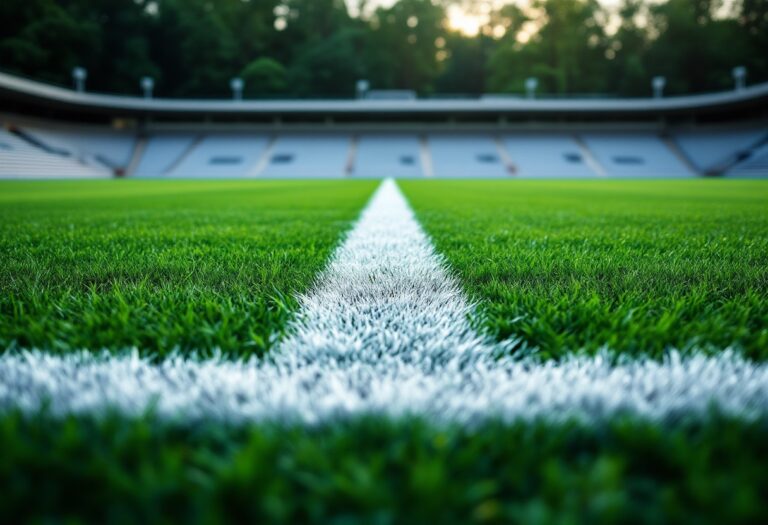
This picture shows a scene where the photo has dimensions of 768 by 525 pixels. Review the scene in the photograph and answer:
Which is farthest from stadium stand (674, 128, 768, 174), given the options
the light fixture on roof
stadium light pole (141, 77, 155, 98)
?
stadium light pole (141, 77, 155, 98)

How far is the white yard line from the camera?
0.60 metres

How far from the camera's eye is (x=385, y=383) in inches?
27.3

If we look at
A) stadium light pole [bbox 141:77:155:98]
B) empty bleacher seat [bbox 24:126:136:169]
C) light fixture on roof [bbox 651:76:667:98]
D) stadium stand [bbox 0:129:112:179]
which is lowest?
stadium stand [bbox 0:129:112:179]

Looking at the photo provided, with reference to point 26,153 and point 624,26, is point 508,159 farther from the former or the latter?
point 26,153

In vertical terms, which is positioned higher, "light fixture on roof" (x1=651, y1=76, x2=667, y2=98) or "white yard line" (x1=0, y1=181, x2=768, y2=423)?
"light fixture on roof" (x1=651, y1=76, x2=667, y2=98)

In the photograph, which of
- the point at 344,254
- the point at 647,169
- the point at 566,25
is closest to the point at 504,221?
the point at 344,254

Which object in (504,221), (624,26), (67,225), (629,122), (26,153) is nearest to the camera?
(67,225)

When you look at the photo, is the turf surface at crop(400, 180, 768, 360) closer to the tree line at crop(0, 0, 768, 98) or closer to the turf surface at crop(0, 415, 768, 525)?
the turf surface at crop(0, 415, 768, 525)

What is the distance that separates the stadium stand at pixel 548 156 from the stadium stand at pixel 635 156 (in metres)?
0.96

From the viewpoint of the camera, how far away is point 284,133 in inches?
1191

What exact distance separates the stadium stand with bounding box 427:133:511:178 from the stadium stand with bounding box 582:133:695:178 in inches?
238

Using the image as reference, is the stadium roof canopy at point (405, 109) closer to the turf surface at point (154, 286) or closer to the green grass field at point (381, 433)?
the turf surface at point (154, 286)

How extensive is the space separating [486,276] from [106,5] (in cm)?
4576

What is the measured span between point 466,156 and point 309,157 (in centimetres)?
969
